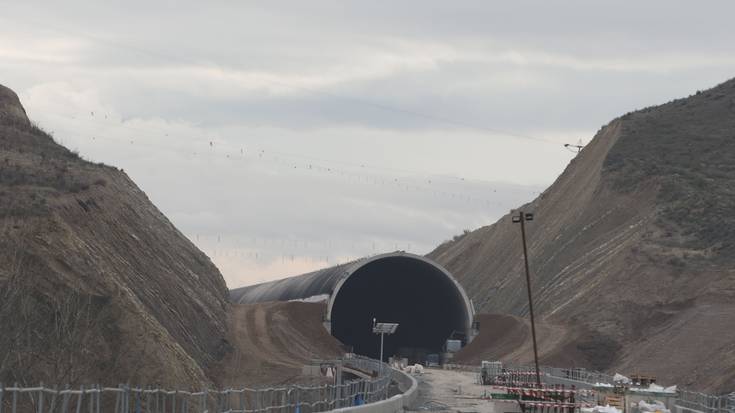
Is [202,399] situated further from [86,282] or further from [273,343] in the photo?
[273,343]

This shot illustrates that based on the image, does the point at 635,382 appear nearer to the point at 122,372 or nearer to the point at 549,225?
the point at 122,372

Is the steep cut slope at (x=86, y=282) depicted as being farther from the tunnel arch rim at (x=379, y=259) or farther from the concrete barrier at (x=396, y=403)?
the tunnel arch rim at (x=379, y=259)

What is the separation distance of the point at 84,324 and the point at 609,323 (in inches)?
2019

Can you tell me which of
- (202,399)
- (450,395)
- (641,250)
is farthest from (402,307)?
(202,399)

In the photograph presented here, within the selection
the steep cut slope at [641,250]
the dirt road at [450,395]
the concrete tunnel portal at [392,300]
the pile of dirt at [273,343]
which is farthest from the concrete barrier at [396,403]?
the concrete tunnel portal at [392,300]

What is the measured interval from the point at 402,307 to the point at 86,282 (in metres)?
55.1

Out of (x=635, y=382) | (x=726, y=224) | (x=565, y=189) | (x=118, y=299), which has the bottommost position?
(x=635, y=382)

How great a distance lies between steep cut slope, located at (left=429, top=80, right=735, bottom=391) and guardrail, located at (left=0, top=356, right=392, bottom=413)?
29751 millimetres

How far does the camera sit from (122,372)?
56.6 metres

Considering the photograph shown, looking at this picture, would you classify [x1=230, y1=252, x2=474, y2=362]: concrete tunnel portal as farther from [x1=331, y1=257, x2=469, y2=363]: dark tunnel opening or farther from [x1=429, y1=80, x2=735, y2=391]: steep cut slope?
[x1=429, y1=80, x2=735, y2=391]: steep cut slope

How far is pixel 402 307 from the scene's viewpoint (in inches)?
4441

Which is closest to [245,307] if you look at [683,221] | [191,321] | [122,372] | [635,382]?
[191,321]

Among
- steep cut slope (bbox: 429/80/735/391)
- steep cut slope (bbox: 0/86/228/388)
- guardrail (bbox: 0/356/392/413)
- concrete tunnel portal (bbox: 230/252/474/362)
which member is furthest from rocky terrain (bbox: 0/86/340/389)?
steep cut slope (bbox: 429/80/735/391)

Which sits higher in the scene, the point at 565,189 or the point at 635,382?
the point at 565,189
